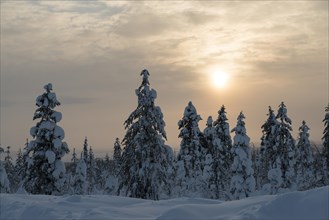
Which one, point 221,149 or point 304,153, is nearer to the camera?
point 221,149

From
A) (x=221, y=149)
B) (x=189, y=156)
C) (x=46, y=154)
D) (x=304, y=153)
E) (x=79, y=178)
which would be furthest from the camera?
(x=304, y=153)

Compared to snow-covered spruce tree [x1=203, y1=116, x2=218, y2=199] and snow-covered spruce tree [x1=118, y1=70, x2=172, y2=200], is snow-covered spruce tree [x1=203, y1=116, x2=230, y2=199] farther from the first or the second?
snow-covered spruce tree [x1=118, y1=70, x2=172, y2=200]

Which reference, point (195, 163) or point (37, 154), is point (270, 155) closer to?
point (195, 163)

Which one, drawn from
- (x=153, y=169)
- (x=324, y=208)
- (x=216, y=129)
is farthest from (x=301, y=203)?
(x=216, y=129)

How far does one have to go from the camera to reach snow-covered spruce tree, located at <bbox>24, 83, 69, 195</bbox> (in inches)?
1029

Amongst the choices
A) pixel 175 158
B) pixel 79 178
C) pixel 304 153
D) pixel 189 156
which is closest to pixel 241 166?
pixel 189 156

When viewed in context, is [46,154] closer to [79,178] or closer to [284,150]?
[284,150]

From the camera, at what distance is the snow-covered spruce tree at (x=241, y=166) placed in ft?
120

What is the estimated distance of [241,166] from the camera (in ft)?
121

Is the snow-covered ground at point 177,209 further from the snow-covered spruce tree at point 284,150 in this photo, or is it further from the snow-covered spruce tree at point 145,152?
the snow-covered spruce tree at point 284,150

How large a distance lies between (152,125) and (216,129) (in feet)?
60.0

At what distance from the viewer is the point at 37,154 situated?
26.2 meters

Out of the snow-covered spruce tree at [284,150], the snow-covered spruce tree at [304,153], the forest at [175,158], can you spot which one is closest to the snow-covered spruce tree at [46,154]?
the forest at [175,158]

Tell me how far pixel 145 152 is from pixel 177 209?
1724cm
